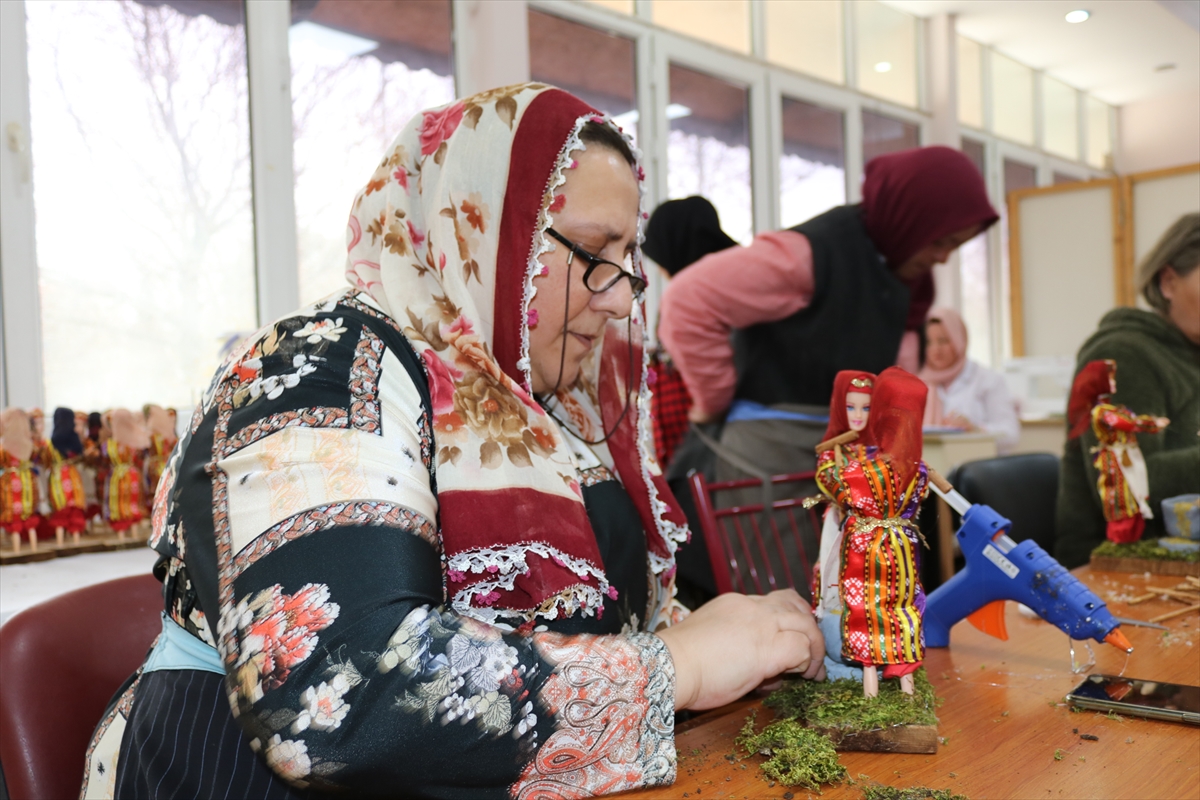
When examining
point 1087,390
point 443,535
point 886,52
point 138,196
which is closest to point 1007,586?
point 443,535

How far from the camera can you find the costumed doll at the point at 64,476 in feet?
6.81

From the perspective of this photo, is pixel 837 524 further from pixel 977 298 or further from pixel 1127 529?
pixel 977 298

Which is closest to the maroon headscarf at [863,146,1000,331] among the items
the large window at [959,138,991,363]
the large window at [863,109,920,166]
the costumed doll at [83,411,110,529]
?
the large window at [959,138,991,363]

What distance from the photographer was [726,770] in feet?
2.87

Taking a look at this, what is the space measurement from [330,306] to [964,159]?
1754 millimetres

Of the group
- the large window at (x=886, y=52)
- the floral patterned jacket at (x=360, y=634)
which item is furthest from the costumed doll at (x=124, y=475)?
the large window at (x=886, y=52)

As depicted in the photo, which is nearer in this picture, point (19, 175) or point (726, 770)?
point (726, 770)

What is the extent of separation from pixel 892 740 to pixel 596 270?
0.61m

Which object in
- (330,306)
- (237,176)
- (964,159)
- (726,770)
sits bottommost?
(726,770)

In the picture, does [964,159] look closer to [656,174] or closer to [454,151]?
[454,151]

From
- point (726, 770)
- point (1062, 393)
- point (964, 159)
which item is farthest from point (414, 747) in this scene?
point (1062, 393)

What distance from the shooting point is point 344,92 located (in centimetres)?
342

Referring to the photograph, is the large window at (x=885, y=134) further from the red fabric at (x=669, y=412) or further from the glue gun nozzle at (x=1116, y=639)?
the glue gun nozzle at (x=1116, y=639)

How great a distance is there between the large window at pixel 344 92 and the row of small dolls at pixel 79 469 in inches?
47.0
